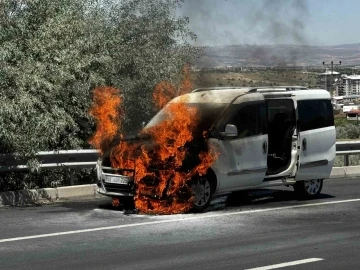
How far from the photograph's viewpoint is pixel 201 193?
45.6 ft

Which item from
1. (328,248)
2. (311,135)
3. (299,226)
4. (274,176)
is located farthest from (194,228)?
(311,135)

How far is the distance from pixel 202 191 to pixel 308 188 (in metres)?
3.11

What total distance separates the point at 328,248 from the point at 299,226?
1979 mm

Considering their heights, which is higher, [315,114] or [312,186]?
[315,114]

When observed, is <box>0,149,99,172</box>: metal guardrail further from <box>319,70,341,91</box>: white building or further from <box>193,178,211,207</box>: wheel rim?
<box>319,70,341,91</box>: white building

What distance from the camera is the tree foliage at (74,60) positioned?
1577 centimetres

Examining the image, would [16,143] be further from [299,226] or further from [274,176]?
[299,226]

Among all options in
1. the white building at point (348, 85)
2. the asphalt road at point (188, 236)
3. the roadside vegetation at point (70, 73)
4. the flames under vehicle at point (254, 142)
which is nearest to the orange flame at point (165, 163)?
the flames under vehicle at point (254, 142)

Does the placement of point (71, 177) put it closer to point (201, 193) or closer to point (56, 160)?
point (56, 160)

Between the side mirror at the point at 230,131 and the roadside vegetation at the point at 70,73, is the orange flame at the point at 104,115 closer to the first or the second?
the roadside vegetation at the point at 70,73

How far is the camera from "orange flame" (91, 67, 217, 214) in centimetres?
1346

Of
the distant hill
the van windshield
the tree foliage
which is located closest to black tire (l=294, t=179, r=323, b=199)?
the distant hill

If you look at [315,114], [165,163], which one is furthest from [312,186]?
[165,163]

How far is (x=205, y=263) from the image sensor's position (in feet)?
31.4
